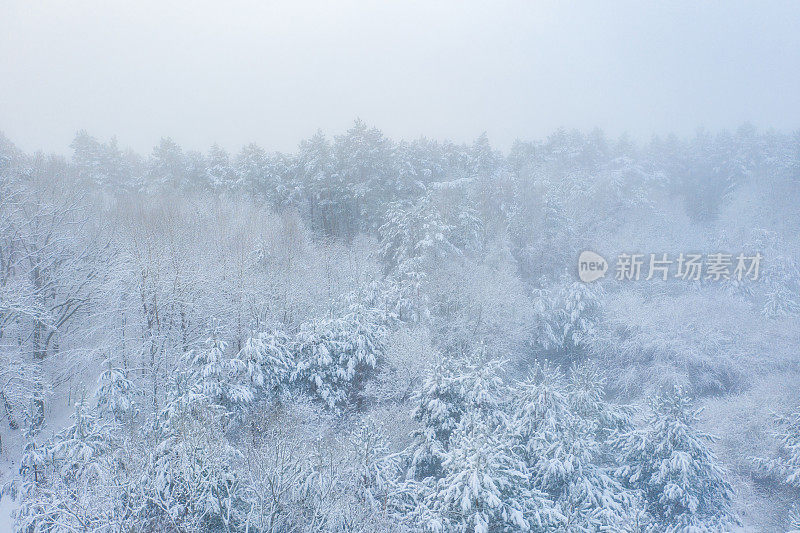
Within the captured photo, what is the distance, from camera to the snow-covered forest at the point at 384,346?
10.0 metres

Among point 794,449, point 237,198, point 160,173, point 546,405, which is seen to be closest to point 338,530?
point 546,405

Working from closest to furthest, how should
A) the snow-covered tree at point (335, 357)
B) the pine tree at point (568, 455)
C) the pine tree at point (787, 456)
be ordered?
1. the pine tree at point (568, 455)
2. the pine tree at point (787, 456)
3. the snow-covered tree at point (335, 357)

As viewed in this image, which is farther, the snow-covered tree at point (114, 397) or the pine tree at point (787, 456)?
the pine tree at point (787, 456)

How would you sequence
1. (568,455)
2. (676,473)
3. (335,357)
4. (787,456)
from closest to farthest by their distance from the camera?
(568,455) < (676,473) < (787,456) < (335,357)

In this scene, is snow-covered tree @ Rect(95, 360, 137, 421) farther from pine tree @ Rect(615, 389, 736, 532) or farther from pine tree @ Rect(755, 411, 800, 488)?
pine tree @ Rect(755, 411, 800, 488)

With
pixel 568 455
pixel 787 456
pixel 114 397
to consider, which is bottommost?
pixel 787 456

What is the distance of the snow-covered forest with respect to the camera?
32.9ft

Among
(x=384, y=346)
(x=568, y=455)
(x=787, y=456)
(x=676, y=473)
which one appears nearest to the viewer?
(x=568, y=455)

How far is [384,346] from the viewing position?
1820 centimetres

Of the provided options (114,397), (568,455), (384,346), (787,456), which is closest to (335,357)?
(384,346)

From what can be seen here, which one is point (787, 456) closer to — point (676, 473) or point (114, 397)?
point (676, 473)

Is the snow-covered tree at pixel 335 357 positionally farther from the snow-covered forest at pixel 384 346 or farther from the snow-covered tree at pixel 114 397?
the snow-covered tree at pixel 114 397

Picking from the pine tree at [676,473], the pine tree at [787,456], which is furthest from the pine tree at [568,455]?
the pine tree at [787,456]

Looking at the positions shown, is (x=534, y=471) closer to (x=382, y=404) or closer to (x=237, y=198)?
(x=382, y=404)
